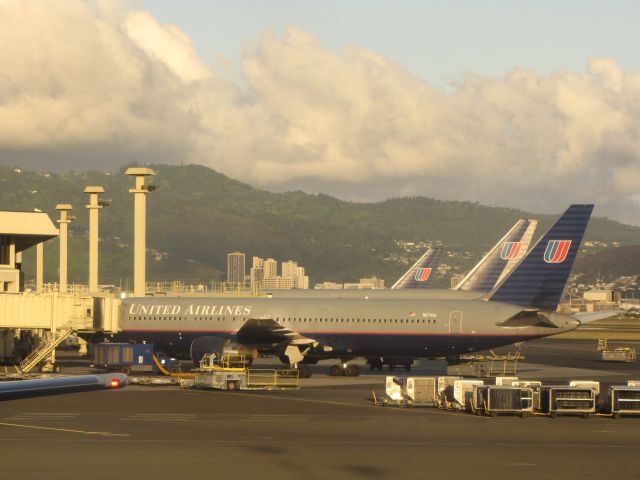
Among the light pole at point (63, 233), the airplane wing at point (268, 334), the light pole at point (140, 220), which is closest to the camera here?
the airplane wing at point (268, 334)

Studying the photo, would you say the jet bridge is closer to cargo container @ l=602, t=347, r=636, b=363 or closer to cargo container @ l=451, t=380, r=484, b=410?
cargo container @ l=451, t=380, r=484, b=410

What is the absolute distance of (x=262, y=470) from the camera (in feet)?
85.0

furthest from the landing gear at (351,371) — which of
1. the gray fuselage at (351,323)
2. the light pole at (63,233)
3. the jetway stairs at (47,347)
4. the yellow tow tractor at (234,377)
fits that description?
the light pole at (63,233)

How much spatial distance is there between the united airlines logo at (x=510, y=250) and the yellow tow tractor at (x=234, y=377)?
1316 inches

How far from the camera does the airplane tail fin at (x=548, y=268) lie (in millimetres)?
58625

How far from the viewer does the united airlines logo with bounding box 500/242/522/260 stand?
8862cm

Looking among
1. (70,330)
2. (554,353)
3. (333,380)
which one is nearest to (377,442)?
(333,380)

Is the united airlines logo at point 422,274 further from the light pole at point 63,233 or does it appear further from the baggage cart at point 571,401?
the baggage cart at point 571,401

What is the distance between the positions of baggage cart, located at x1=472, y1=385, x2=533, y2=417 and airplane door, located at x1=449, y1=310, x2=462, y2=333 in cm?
1851

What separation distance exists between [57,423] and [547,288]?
3141 centimetres

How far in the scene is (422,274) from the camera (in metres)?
111

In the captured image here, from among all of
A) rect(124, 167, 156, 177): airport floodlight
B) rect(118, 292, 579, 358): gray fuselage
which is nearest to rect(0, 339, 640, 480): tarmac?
rect(118, 292, 579, 358): gray fuselage

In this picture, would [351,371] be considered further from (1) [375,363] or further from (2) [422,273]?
(2) [422,273]

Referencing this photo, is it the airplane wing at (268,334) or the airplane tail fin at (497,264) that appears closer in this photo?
the airplane wing at (268,334)
